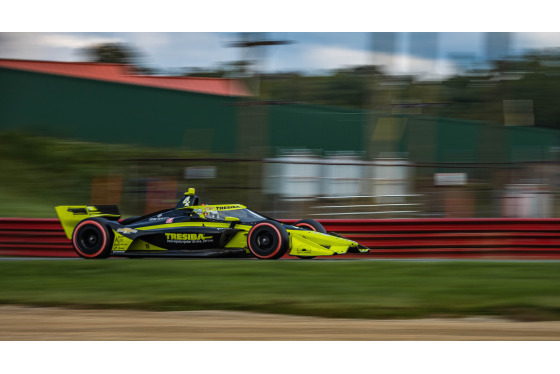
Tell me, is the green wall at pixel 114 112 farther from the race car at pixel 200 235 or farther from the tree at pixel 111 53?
the race car at pixel 200 235

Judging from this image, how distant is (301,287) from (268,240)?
1764 mm

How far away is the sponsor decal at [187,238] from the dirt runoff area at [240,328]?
290 cm

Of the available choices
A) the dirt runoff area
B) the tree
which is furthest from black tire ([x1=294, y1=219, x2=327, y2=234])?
the tree

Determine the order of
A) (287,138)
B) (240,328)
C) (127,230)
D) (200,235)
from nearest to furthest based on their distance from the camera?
1. (240,328)
2. (200,235)
3. (127,230)
4. (287,138)

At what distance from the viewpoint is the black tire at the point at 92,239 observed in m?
10.9

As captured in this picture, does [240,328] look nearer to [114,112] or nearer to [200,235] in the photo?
[200,235]

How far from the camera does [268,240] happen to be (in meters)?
10.5

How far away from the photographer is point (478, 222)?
38.2 ft

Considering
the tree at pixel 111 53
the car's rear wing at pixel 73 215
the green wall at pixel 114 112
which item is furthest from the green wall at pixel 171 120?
the car's rear wing at pixel 73 215

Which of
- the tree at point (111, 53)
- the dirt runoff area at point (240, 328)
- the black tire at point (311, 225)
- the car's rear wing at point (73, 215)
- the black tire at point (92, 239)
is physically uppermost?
the tree at point (111, 53)

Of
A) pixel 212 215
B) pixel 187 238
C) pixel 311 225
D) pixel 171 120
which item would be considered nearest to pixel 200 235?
pixel 187 238

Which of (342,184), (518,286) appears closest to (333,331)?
(518,286)

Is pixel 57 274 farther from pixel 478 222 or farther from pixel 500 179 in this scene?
pixel 500 179

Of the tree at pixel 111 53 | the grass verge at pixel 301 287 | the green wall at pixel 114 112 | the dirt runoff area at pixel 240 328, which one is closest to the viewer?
the dirt runoff area at pixel 240 328
